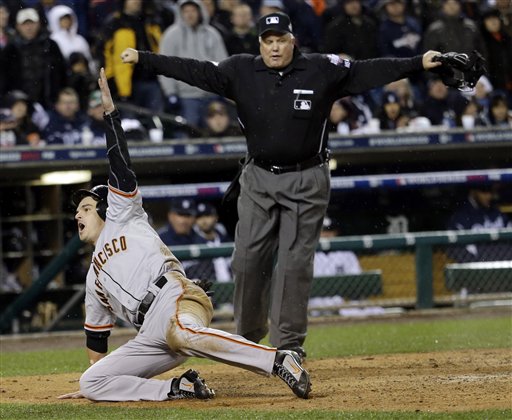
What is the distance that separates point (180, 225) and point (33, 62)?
93.8 inches

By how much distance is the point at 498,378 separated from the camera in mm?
6180

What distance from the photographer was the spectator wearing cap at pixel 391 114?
39.2 feet

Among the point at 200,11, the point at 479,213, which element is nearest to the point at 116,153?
the point at 200,11

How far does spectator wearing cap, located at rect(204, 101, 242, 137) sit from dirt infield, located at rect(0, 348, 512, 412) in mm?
4188

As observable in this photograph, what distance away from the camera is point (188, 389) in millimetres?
5617

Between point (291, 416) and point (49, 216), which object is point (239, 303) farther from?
point (49, 216)

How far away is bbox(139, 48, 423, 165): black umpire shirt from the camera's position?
21.9 ft

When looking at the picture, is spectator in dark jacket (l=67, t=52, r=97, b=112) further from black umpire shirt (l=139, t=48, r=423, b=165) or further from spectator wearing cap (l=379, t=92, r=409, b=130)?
black umpire shirt (l=139, t=48, r=423, b=165)

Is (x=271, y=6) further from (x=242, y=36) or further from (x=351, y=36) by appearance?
(x=351, y=36)

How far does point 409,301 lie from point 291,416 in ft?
20.5

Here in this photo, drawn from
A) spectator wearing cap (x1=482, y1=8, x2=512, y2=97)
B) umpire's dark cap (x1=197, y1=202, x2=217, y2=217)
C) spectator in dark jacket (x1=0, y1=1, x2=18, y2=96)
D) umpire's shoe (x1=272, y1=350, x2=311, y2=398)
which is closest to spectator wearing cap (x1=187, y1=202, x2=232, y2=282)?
umpire's dark cap (x1=197, y1=202, x2=217, y2=217)

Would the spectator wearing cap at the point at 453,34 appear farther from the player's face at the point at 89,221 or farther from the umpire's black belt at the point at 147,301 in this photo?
the umpire's black belt at the point at 147,301

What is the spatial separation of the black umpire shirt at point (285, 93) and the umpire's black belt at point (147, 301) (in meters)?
1.39

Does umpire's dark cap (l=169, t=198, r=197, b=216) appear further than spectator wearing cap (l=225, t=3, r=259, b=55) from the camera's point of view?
No
